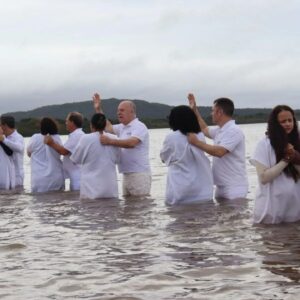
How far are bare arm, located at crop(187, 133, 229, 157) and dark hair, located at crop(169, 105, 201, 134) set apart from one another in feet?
0.42

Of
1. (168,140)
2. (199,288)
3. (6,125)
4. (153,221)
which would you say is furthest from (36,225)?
(6,125)

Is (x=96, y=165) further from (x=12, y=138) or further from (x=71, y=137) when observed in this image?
(x=12, y=138)

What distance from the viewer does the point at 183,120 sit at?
10805mm

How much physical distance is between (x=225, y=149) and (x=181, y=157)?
0.70 metres

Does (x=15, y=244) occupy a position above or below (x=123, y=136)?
below

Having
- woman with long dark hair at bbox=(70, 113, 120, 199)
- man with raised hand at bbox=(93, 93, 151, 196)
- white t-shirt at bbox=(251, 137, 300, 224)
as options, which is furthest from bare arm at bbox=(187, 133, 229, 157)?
woman with long dark hair at bbox=(70, 113, 120, 199)

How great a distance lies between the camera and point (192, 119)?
10805mm

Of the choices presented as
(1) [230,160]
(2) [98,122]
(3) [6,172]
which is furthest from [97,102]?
(3) [6,172]

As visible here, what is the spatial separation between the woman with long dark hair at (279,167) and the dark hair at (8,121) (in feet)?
28.5

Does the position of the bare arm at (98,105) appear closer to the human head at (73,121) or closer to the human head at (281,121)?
the human head at (73,121)

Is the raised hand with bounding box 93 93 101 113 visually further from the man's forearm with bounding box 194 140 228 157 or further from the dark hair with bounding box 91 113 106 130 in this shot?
the man's forearm with bounding box 194 140 228 157

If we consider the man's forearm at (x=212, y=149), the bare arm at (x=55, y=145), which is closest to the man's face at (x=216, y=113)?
the man's forearm at (x=212, y=149)

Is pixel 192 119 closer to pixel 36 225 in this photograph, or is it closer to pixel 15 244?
pixel 36 225

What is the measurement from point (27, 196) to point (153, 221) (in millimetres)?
5411
